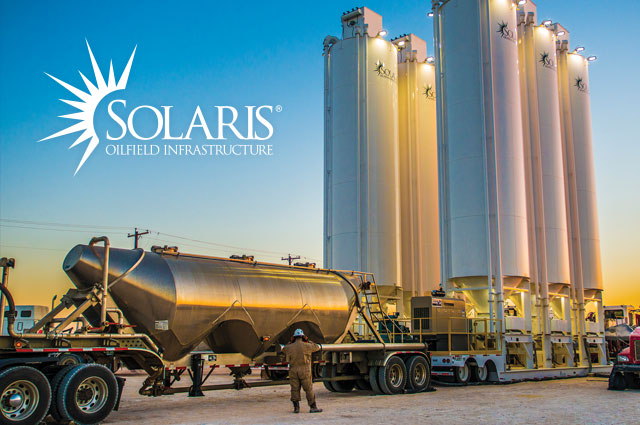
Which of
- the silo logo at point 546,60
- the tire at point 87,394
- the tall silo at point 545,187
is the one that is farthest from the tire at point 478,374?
the silo logo at point 546,60

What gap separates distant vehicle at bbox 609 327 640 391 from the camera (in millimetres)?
18844

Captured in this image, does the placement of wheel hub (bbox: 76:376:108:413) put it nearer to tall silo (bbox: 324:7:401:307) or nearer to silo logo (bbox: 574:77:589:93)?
tall silo (bbox: 324:7:401:307)

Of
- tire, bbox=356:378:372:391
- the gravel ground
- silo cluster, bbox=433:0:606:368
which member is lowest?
the gravel ground

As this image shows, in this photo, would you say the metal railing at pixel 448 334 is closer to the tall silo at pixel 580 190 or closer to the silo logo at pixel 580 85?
the tall silo at pixel 580 190

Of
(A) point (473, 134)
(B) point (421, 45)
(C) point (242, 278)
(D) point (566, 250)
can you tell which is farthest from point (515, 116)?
(C) point (242, 278)

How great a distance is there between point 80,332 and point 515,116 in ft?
69.6

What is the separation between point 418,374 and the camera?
19.1 meters

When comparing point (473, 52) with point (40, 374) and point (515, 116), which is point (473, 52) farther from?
point (40, 374)

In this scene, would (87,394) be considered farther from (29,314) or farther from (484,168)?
(484,168)

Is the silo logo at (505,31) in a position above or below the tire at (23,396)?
above

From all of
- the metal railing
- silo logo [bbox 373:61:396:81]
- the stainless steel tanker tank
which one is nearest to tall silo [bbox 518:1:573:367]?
the metal railing

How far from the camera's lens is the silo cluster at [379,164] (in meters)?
30.9

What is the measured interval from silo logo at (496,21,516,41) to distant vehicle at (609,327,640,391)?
14628mm

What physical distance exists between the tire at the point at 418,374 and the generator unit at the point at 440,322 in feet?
7.41
